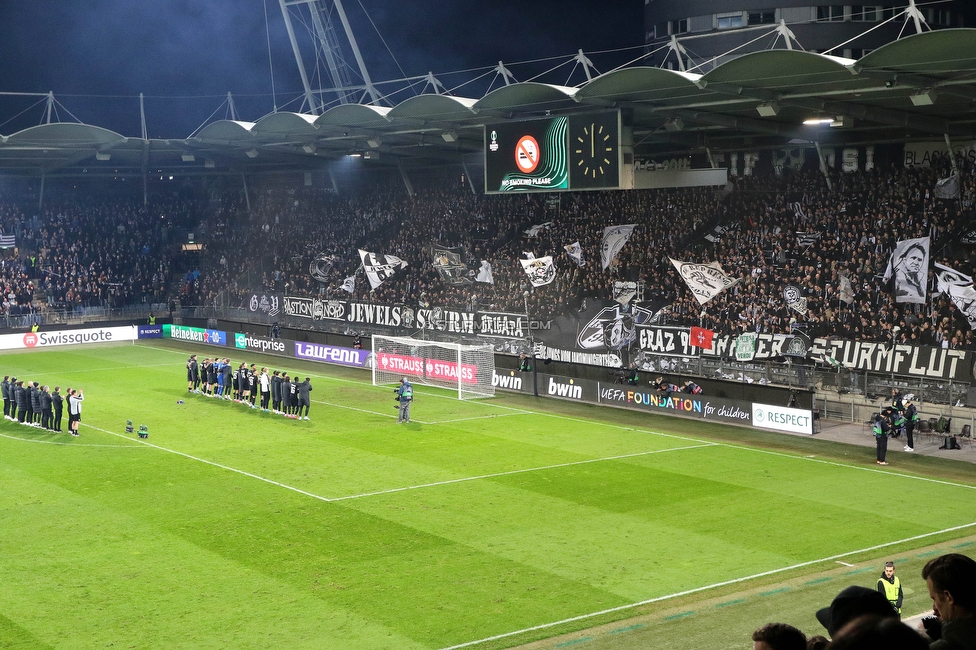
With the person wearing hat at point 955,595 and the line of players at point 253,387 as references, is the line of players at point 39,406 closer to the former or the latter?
the line of players at point 253,387

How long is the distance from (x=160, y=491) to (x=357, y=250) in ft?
109

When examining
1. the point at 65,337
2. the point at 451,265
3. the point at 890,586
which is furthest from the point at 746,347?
the point at 65,337

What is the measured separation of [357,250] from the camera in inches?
2200

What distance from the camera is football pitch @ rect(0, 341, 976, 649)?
15.3 m

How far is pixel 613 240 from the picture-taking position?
146ft

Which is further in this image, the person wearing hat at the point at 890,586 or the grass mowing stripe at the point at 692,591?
the grass mowing stripe at the point at 692,591

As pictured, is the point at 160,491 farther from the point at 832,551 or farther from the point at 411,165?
the point at 411,165

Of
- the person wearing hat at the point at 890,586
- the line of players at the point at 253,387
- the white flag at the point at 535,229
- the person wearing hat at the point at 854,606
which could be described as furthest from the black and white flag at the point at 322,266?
the person wearing hat at the point at 854,606

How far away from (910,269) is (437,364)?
16.7 meters

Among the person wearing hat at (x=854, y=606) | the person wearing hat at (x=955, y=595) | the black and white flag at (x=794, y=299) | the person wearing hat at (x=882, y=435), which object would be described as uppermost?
the black and white flag at (x=794, y=299)

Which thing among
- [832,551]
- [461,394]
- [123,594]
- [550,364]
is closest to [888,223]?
[550,364]

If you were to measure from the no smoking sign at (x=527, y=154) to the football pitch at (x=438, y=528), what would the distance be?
894cm

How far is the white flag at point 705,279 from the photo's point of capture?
3925cm

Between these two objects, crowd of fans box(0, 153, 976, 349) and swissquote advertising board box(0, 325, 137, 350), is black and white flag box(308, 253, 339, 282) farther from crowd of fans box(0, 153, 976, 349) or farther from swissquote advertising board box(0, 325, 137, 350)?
swissquote advertising board box(0, 325, 137, 350)
